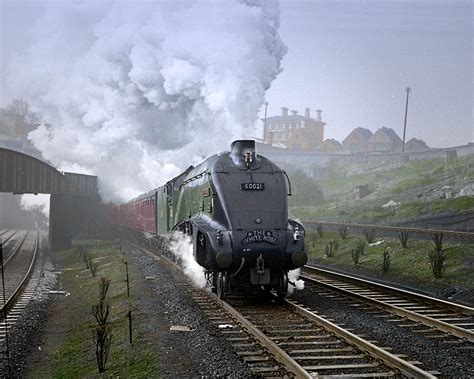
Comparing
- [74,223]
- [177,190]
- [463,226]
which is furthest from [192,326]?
[74,223]

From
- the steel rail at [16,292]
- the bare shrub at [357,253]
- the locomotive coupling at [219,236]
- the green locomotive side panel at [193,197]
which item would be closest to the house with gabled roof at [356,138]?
the bare shrub at [357,253]

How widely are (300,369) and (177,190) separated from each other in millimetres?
12727

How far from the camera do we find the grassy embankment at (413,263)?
15.4 metres

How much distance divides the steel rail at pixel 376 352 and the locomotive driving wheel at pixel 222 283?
2.33 m

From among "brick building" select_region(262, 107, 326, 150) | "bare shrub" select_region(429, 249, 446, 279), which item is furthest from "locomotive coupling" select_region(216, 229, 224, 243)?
"brick building" select_region(262, 107, 326, 150)

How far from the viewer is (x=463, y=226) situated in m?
24.1

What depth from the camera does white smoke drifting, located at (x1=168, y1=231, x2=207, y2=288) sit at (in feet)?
48.9

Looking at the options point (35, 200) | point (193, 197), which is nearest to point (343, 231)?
point (193, 197)

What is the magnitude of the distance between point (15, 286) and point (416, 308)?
13.9 m

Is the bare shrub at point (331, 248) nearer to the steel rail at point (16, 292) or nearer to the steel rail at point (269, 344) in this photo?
the steel rail at point (269, 344)

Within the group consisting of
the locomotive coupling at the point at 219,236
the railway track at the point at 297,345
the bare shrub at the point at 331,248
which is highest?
the locomotive coupling at the point at 219,236

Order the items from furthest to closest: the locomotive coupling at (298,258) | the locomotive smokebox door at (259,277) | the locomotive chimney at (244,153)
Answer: the locomotive chimney at (244,153), the locomotive smokebox door at (259,277), the locomotive coupling at (298,258)

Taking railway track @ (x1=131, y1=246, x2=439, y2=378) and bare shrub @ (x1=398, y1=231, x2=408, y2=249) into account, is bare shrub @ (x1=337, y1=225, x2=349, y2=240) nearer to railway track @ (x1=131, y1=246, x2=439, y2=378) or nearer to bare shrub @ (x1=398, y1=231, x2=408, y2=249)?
bare shrub @ (x1=398, y1=231, x2=408, y2=249)

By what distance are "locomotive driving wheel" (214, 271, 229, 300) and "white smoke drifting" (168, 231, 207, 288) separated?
1.83 m
